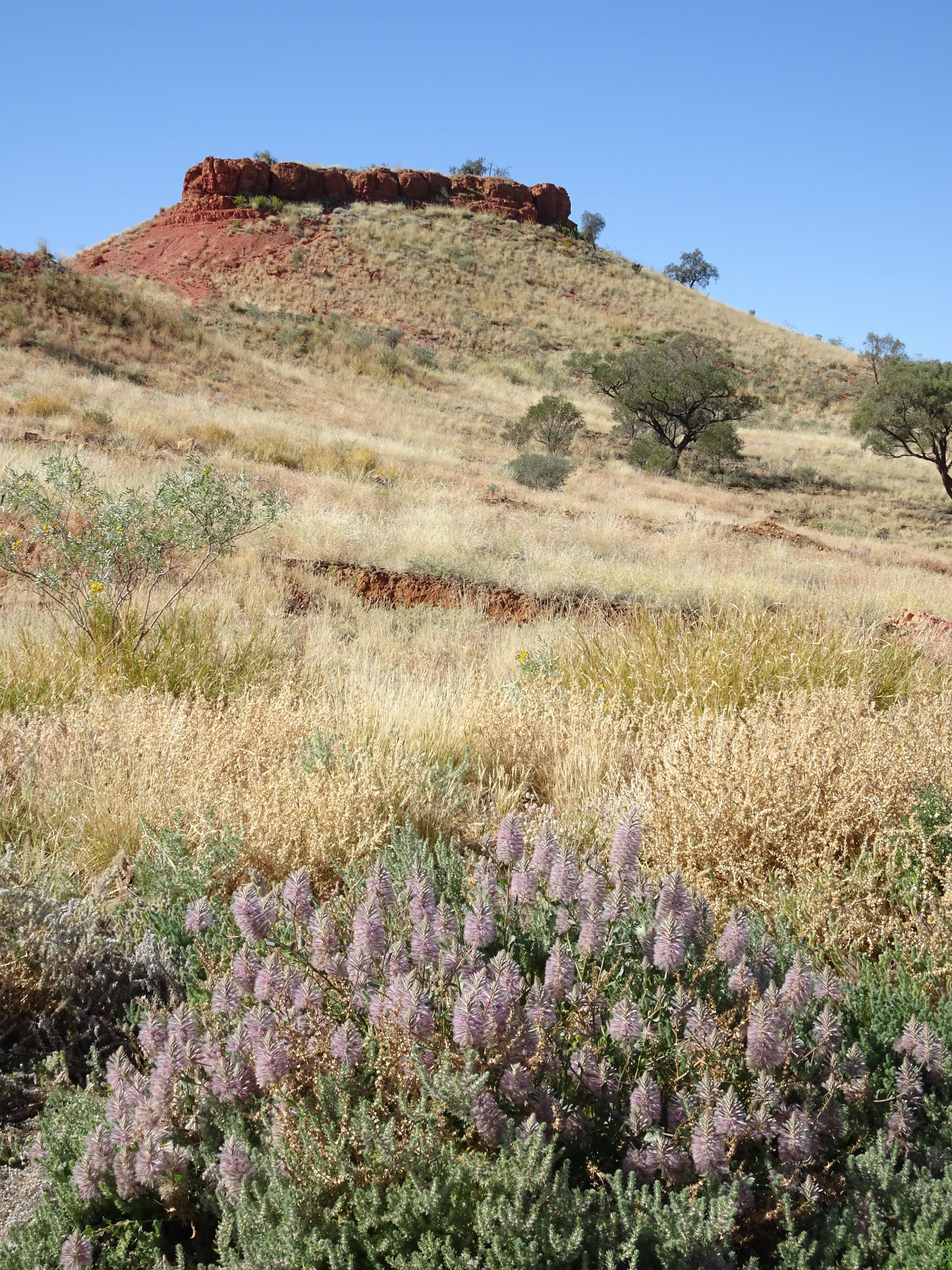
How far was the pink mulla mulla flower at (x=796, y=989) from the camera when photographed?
1.69m

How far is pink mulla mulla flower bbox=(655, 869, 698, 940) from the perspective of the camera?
180cm

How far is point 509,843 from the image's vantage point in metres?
2.23

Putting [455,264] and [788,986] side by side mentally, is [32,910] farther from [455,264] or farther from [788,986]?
[455,264]

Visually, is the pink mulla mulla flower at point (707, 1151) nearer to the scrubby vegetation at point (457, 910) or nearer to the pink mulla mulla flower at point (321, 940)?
the scrubby vegetation at point (457, 910)

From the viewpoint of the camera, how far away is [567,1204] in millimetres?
1401

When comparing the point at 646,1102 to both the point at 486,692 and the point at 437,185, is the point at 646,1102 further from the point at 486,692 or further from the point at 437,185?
the point at 437,185

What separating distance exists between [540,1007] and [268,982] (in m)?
0.53

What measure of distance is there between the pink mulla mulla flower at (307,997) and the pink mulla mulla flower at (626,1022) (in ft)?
1.88

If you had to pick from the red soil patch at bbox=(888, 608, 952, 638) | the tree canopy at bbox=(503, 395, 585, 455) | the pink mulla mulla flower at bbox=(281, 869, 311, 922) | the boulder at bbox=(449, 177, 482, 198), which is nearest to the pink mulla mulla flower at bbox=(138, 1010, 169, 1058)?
the pink mulla mulla flower at bbox=(281, 869, 311, 922)

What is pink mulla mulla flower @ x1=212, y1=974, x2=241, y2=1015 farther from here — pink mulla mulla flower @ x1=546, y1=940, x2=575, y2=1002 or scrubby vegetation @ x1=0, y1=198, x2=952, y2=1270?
pink mulla mulla flower @ x1=546, y1=940, x2=575, y2=1002

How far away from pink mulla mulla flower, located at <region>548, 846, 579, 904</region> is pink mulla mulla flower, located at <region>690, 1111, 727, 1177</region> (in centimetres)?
60

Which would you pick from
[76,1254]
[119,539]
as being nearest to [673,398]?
[119,539]

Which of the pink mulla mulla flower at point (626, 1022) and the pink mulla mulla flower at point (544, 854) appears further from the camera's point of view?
the pink mulla mulla flower at point (544, 854)

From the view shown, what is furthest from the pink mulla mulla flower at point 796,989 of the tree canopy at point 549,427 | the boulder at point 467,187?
the boulder at point 467,187
